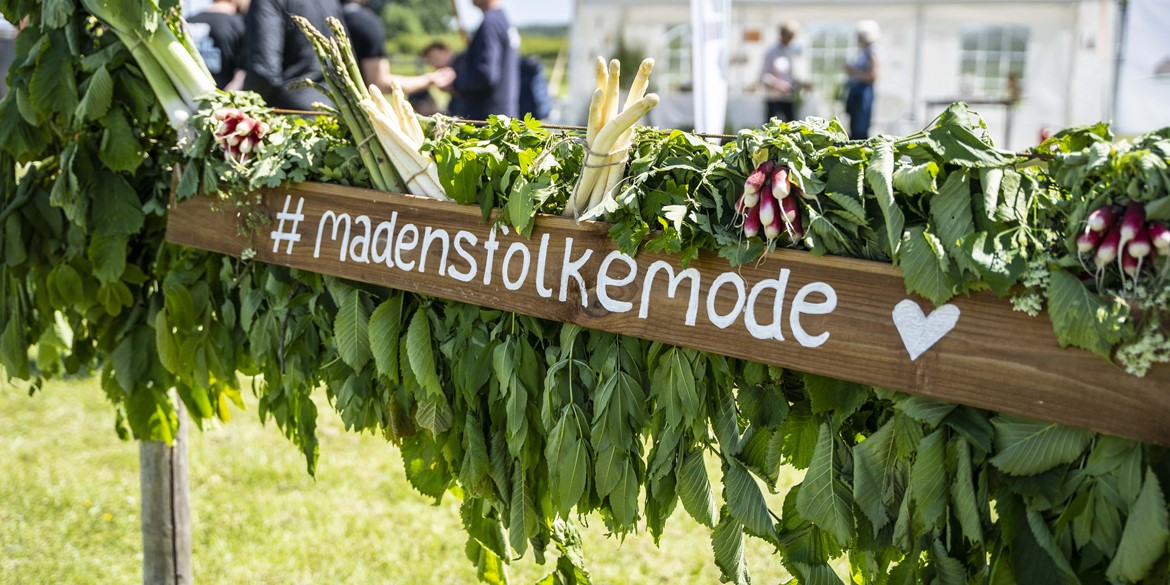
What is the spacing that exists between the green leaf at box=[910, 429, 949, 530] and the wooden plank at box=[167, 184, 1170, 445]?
0.27 feet

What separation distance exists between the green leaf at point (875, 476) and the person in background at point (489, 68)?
14.3ft

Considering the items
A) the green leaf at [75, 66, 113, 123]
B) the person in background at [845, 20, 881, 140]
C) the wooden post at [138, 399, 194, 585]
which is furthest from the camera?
the person in background at [845, 20, 881, 140]

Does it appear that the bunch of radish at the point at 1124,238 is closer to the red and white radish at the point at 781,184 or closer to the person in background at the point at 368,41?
the red and white radish at the point at 781,184

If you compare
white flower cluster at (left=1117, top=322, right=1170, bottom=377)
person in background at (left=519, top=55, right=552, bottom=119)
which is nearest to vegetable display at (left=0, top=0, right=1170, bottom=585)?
white flower cluster at (left=1117, top=322, right=1170, bottom=377)

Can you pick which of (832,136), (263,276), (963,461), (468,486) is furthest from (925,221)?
(263,276)

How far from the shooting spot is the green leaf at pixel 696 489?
155cm

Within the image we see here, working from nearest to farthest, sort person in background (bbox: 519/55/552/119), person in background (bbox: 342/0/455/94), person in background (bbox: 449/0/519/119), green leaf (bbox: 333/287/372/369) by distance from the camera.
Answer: green leaf (bbox: 333/287/372/369), person in background (bbox: 342/0/455/94), person in background (bbox: 449/0/519/119), person in background (bbox: 519/55/552/119)

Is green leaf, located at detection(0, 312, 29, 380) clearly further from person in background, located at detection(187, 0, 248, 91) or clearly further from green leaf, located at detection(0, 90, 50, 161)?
person in background, located at detection(187, 0, 248, 91)

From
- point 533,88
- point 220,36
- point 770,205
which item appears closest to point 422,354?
point 770,205

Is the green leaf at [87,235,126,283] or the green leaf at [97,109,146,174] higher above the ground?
the green leaf at [97,109,146,174]

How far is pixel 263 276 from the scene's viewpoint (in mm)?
2090

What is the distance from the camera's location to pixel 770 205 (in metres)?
1.36

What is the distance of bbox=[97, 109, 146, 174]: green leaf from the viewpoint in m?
2.13

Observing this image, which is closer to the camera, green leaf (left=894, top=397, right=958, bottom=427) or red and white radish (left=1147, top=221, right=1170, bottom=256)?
red and white radish (left=1147, top=221, right=1170, bottom=256)
